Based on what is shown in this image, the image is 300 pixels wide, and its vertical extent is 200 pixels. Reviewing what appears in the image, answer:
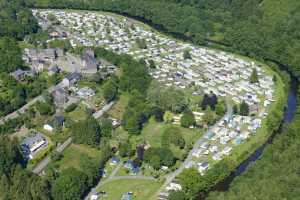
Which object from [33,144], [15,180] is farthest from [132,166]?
[15,180]

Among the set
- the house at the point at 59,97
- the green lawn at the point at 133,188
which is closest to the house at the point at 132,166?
the green lawn at the point at 133,188

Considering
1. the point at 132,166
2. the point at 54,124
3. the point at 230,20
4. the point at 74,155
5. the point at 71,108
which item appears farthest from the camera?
the point at 230,20

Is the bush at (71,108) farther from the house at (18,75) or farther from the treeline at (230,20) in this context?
the treeline at (230,20)

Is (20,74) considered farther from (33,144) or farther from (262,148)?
(262,148)

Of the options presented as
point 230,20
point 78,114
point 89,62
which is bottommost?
point 78,114

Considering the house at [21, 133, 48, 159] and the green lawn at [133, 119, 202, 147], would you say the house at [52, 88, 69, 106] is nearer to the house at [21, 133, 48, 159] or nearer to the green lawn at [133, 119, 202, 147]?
the house at [21, 133, 48, 159]

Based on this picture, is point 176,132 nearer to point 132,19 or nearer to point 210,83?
point 210,83

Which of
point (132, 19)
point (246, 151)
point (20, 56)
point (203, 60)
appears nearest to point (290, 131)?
point (246, 151)
